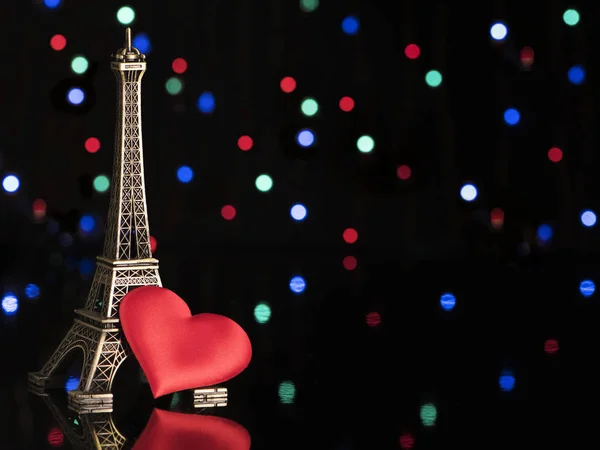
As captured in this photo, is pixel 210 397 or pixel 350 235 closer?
pixel 210 397

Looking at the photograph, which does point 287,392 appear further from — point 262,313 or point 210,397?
point 262,313

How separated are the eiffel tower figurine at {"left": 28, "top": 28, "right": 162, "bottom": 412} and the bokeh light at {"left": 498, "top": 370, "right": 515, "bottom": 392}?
100 cm

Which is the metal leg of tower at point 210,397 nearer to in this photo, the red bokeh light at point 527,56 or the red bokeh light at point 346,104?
the red bokeh light at point 346,104

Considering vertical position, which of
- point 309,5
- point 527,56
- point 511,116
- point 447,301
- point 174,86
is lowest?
point 447,301

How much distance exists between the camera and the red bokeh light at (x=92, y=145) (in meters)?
5.70

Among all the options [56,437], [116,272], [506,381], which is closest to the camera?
[56,437]

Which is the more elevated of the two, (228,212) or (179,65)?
(179,65)

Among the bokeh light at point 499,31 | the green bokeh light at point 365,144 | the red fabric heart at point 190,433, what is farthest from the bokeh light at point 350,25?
the red fabric heart at point 190,433

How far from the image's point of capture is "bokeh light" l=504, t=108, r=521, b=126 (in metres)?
5.75

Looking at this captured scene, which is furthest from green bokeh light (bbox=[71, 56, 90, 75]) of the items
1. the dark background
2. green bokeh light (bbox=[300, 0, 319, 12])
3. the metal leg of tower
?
the metal leg of tower

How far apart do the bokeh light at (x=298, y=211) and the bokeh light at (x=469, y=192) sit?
666 mm

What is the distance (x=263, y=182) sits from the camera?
19.1ft

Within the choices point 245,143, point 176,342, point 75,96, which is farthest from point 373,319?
point 75,96

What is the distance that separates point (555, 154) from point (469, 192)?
385 millimetres
